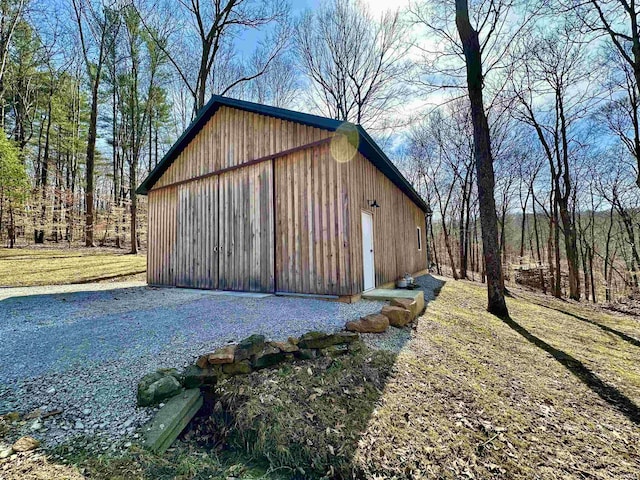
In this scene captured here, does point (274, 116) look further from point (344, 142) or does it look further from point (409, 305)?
point (409, 305)

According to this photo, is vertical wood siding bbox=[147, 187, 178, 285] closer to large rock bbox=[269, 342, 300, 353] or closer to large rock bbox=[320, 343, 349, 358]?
large rock bbox=[269, 342, 300, 353]

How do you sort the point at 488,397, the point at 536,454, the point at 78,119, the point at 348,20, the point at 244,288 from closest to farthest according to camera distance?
the point at 536,454, the point at 488,397, the point at 244,288, the point at 348,20, the point at 78,119

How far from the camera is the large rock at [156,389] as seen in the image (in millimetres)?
2223

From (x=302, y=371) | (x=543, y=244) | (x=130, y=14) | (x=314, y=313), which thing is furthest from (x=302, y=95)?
(x=543, y=244)

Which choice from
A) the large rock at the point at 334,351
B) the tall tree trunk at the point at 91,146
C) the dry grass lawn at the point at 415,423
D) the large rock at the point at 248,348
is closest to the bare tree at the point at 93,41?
the tall tree trunk at the point at 91,146

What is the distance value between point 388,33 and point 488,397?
49.7 feet

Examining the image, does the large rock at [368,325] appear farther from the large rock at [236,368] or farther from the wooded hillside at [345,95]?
the wooded hillside at [345,95]

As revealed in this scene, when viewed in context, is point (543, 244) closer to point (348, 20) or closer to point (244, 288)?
point (348, 20)

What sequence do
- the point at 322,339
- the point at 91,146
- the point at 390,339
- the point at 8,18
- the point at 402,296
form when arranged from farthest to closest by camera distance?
1. the point at 91,146
2. the point at 8,18
3. the point at 402,296
4. the point at 390,339
5. the point at 322,339

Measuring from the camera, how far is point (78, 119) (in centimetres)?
1870

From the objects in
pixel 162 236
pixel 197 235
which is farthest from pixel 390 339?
pixel 162 236

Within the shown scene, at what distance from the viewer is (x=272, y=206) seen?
651 centimetres

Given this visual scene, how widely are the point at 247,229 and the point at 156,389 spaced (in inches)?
191

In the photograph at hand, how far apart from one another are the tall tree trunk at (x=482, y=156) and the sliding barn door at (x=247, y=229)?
4576mm
